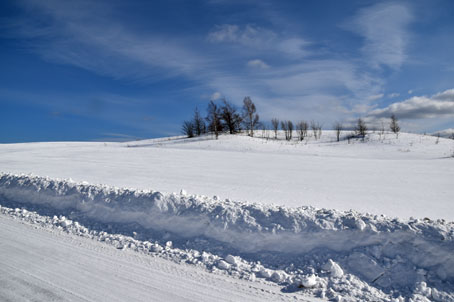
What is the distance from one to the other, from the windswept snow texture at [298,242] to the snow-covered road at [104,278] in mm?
317

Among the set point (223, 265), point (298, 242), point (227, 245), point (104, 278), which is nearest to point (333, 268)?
point (298, 242)

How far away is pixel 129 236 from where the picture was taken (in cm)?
510

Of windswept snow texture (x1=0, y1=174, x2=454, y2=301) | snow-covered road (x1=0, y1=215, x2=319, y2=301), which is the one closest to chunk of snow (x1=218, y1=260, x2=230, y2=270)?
windswept snow texture (x1=0, y1=174, x2=454, y2=301)

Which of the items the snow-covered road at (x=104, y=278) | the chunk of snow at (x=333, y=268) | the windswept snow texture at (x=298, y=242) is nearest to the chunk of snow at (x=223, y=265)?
the windswept snow texture at (x=298, y=242)

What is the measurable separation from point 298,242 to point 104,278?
3.01 m

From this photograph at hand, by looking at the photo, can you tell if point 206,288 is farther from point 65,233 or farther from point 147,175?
point 147,175

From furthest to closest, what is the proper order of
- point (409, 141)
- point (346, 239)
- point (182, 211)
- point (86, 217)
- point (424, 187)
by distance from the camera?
1. point (409, 141)
2. point (424, 187)
3. point (86, 217)
4. point (182, 211)
5. point (346, 239)

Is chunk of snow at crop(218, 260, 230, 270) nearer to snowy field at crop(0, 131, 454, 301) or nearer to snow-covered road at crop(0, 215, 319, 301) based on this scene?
snowy field at crop(0, 131, 454, 301)

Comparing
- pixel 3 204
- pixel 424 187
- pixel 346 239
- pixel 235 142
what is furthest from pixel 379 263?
pixel 235 142

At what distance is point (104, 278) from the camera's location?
3.62 meters

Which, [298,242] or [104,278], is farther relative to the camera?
[298,242]

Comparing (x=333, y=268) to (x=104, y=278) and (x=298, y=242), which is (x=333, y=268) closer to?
(x=298, y=242)

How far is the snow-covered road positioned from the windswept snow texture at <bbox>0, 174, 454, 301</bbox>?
A: 0.32m

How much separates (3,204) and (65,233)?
377cm
